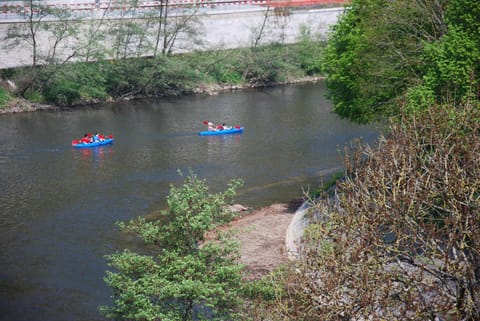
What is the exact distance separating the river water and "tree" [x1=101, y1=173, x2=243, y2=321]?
6456 mm

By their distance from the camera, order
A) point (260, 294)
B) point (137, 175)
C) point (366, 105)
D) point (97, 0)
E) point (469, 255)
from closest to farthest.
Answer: point (469, 255), point (260, 294), point (366, 105), point (137, 175), point (97, 0)

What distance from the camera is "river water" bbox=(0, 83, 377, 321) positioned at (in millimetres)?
30125

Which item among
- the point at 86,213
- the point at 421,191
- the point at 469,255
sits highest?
the point at 421,191

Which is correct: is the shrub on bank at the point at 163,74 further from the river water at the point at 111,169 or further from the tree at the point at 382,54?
the tree at the point at 382,54

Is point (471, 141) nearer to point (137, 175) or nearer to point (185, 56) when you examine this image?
point (137, 175)

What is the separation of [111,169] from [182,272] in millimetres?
25290

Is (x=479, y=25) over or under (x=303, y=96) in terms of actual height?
over

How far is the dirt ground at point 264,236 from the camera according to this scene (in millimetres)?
30422

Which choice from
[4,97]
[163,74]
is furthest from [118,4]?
[4,97]

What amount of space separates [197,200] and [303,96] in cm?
4715

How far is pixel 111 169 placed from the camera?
45125 mm

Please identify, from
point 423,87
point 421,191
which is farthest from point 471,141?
point 423,87

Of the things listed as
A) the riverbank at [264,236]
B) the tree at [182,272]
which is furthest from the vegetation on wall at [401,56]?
the tree at [182,272]

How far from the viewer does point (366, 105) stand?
3588 centimetres
